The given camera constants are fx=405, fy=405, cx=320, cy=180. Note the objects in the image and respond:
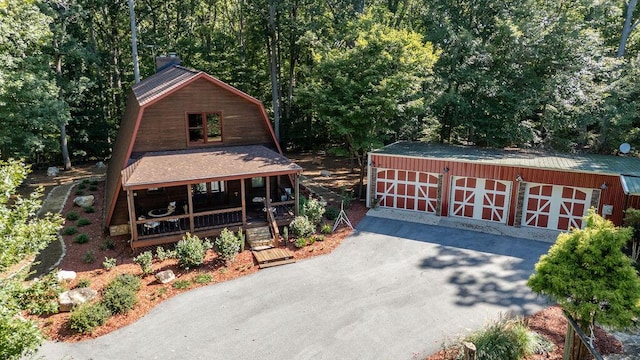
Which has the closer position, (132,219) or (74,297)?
(74,297)

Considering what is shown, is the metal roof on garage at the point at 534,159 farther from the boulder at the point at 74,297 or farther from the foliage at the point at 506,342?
the boulder at the point at 74,297

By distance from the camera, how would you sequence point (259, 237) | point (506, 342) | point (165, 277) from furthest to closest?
point (259, 237)
point (165, 277)
point (506, 342)

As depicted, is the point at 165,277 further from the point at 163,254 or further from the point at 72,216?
the point at 72,216

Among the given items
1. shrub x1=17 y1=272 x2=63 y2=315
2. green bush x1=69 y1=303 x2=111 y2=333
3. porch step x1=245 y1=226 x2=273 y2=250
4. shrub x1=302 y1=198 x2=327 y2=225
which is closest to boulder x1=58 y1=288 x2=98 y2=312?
green bush x1=69 y1=303 x2=111 y2=333

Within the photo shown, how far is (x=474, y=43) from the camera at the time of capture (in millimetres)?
22141

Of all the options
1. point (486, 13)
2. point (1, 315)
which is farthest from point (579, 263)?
point (486, 13)

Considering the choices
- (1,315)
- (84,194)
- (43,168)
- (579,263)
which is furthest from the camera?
(43,168)

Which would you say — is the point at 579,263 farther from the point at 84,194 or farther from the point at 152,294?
the point at 84,194

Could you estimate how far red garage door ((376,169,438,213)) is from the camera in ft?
61.2

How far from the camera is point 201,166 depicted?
50.9 feet

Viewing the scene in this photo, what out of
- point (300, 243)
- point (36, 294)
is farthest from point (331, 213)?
point (36, 294)

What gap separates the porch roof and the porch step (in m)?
2.17

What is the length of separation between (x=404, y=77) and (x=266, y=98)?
1674cm

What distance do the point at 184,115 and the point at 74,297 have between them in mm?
8321
